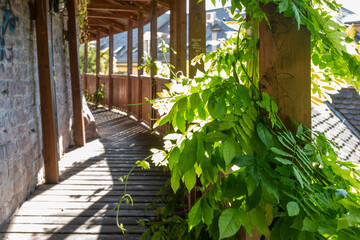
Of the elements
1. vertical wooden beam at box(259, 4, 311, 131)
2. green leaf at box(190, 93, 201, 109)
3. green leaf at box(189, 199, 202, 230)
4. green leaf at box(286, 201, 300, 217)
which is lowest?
green leaf at box(189, 199, 202, 230)

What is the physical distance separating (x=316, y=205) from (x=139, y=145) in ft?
22.1

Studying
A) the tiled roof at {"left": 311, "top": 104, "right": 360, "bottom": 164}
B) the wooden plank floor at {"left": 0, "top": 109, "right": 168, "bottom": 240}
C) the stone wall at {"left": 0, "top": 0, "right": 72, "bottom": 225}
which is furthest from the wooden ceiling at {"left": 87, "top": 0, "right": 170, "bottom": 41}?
the stone wall at {"left": 0, "top": 0, "right": 72, "bottom": 225}

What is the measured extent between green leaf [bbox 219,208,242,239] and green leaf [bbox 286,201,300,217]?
6.1 inches

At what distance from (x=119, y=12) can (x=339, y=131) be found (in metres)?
6.77

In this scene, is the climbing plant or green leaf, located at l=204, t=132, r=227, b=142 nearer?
the climbing plant

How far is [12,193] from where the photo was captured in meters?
4.23

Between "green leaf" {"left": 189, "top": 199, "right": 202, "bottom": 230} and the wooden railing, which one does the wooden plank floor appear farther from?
"green leaf" {"left": 189, "top": 199, "right": 202, "bottom": 230}

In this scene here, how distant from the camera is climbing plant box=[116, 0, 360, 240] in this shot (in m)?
1.18

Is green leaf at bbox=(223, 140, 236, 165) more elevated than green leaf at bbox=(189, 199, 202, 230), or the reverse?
green leaf at bbox=(223, 140, 236, 165)

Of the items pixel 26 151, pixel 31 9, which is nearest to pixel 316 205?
pixel 26 151

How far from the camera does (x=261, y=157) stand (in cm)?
131

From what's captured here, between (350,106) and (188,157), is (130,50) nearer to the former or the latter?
(350,106)

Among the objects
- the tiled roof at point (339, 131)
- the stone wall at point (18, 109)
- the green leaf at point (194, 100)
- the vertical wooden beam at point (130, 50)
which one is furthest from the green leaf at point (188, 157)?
the vertical wooden beam at point (130, 50)

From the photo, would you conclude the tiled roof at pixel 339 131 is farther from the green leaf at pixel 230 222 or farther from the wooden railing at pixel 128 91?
the green leaf at pixel 230 222
